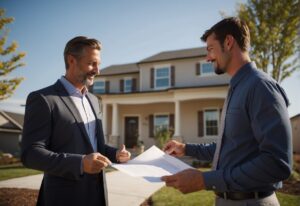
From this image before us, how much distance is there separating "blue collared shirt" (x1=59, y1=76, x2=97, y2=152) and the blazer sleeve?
0.39 m

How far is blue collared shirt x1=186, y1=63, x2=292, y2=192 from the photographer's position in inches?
66.0

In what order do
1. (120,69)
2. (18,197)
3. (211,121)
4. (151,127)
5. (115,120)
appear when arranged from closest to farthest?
(18,197) < (211,121) < (115,120) < (151,127) < (120,69)

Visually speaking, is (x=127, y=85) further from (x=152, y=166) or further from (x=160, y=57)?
(x=152, y=166)

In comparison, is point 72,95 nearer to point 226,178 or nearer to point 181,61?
point 226,178

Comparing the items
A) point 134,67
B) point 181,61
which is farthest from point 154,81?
point 134,67

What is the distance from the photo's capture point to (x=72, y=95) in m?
2.82

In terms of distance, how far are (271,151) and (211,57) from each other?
1.00m

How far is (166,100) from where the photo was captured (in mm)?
19344

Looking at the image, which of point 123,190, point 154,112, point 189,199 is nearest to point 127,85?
point 154,112

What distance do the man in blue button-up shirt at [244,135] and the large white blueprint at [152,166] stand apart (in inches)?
7.5

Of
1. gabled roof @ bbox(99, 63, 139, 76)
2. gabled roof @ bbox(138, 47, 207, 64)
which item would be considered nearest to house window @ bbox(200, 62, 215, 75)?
gabled roof @ bbox(138, 47, 207, 64)

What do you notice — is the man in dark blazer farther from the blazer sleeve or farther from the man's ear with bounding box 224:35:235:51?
the man's ear with bounding box 224:35:235:51

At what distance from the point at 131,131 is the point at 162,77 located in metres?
5.12

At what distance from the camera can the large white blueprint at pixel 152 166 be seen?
208cm
